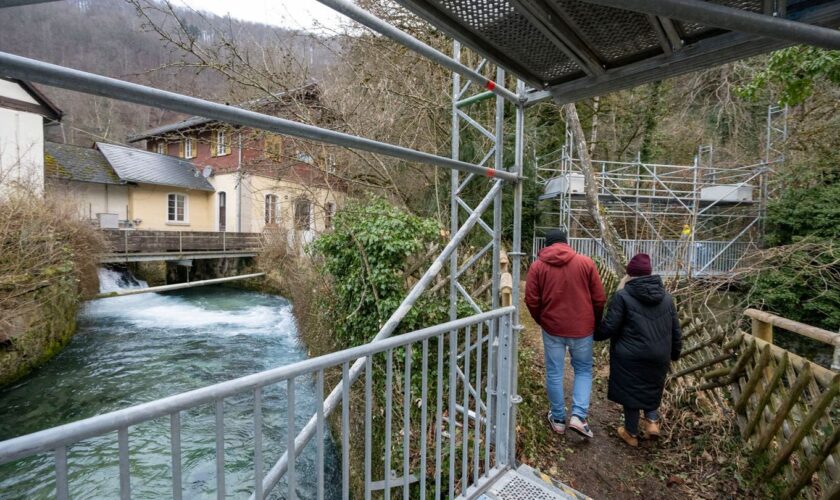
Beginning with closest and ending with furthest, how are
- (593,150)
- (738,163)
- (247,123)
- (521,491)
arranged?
(247,123) → (521,491) → (738,163) → (593,150)

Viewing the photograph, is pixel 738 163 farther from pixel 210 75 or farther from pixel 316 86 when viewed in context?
pixel 210 75

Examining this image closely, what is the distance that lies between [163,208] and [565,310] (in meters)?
24.1

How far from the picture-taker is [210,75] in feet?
18.6

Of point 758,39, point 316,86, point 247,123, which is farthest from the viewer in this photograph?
point 316,86

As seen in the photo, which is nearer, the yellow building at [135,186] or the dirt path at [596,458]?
the dirt path at [596,458]

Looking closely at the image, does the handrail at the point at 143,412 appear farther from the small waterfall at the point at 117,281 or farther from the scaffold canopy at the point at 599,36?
the small waterfall at the point at 117,281

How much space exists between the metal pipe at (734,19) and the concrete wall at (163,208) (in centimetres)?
2488

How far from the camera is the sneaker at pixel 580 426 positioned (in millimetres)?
3578

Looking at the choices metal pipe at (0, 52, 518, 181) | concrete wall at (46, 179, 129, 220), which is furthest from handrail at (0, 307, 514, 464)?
concrete wall at (46, 179, 129, 220)

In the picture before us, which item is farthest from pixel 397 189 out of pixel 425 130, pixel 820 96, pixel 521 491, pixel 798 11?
pixel 820 96

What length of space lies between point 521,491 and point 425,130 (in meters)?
5.77

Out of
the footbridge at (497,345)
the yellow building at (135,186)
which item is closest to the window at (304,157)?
the footbridge at (497,345)

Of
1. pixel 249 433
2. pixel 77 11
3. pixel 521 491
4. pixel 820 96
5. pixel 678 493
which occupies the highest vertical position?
pixel 77 11

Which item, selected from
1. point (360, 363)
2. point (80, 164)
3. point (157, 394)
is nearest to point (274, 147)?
point (157, 394)
